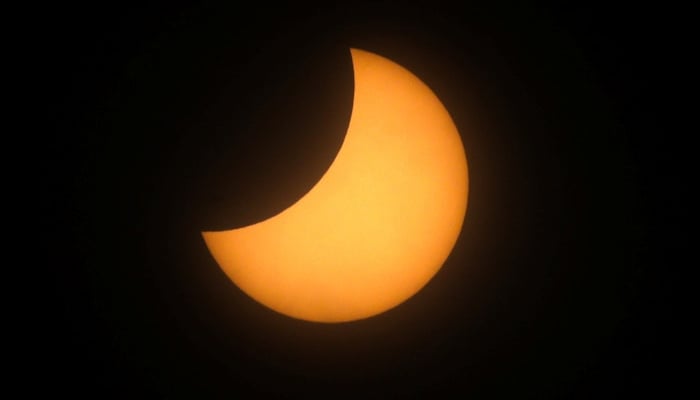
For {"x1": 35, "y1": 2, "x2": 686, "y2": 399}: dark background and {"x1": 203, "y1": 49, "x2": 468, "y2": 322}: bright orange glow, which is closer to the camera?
{"x1": 203, "y1": 49, "x2": 468, "y2": 322}: bright orange glow

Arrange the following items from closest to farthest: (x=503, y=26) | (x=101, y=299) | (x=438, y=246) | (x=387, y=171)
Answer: (x=387, y=171) < (x=438, y=246) < (x=503, y=26) < (x=101, y=299)

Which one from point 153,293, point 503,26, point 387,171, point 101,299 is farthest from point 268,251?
point 503,26

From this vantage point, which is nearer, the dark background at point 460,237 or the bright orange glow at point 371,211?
the bright orange glow at point 371,211

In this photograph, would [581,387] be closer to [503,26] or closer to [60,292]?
[503,26]
